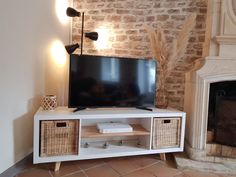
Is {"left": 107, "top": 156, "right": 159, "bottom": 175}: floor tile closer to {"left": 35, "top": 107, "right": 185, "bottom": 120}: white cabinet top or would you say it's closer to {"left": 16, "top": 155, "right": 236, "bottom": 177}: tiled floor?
{"left": 16, "top": 155, "right": 236, "bottom": 177}: tiled floor

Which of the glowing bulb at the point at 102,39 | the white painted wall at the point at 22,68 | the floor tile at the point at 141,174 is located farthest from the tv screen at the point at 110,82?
the floor tile at the point at 141,174

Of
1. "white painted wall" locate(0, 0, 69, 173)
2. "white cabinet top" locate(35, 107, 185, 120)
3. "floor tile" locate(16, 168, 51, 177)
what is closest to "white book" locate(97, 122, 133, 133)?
"white cabinet top" locate(35, 107, 185, 120)

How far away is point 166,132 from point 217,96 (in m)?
0.75

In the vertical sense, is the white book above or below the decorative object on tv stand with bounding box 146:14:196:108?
below

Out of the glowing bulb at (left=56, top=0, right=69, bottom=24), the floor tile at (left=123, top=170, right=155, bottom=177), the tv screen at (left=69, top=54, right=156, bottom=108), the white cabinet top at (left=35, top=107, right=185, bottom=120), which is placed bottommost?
the floor tile at (left=123, top=170, right=155, bottom=177)

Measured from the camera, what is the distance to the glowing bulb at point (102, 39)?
9.12 ft

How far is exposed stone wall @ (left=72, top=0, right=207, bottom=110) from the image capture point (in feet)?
9.08

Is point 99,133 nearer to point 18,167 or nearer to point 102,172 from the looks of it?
point 102,172

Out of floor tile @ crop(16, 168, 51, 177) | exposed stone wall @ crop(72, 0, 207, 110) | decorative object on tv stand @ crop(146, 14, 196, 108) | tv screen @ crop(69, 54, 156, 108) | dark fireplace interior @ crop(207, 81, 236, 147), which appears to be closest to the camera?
floor tile @ crop(16, 168, 51, 177)

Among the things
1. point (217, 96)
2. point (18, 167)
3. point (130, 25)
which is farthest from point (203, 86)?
point (18, 167)

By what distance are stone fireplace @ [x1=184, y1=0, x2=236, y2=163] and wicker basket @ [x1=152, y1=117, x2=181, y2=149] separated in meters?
0.19

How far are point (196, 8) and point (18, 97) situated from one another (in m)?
2.44

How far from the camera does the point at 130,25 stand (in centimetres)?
279

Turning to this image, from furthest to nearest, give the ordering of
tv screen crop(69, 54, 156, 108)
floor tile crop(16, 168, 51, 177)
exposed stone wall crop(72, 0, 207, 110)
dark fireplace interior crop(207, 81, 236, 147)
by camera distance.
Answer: exposed stone wall crop(72, 0, 207, 110)
dark fireplace interior crop(207, 81, 236, 147)
tv screen crop(69, 54, 156, 108)
floor tile crop(16, 168, 51, 177)
